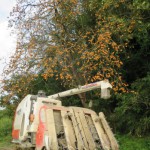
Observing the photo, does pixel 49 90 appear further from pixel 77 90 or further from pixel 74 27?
pixel 77 90

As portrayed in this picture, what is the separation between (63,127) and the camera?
6.25 m

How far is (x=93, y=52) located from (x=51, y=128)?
3.84 meters

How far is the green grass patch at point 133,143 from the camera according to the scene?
885cm

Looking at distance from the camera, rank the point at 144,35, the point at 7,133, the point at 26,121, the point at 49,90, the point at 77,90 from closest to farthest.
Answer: the point at 26,121, the point at 77,90, the point at 144,35, the point at 49,90, the point at 7,133

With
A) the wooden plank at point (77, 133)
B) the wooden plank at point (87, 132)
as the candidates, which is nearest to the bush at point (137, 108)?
the wooden plank at point (87, 132)

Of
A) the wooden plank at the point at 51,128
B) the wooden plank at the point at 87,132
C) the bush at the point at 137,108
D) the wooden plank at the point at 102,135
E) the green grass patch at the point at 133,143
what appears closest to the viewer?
the wooden plank at the point at 51,128

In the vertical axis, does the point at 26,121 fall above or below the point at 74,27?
below

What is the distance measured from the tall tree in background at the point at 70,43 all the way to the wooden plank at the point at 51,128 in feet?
11.2

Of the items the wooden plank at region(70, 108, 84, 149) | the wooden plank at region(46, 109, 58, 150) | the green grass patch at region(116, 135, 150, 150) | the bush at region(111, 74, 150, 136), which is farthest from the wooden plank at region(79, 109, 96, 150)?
the bush at region(111, 74, 150, 136)

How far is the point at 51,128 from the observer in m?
6.05

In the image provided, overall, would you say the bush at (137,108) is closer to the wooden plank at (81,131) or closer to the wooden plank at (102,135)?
the wooden plank at (102,135)

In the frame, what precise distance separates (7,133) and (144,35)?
9514mm

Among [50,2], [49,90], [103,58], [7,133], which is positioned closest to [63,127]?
[103,58]

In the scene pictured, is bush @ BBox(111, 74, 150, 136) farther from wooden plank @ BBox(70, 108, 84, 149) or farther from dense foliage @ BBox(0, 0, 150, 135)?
wooden plank @ BBox(70, 108, 84, 149)
